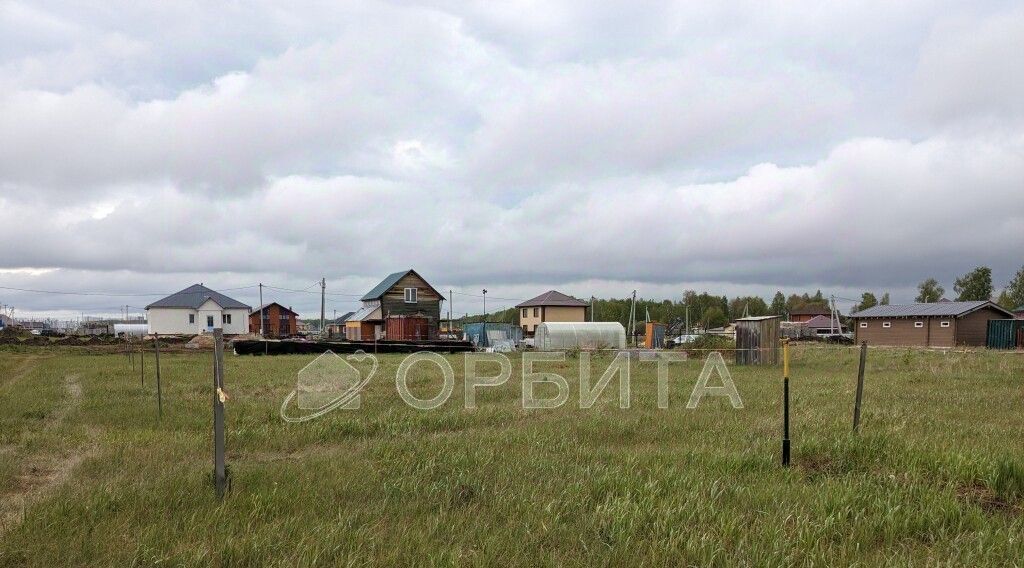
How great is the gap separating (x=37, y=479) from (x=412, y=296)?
51.0m

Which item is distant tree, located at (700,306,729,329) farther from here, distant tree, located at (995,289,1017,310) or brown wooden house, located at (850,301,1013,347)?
brown wooden house, located at (850,301,1013,347)

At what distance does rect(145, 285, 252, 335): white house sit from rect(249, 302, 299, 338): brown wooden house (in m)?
4.41

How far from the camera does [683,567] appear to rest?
15.8 feet

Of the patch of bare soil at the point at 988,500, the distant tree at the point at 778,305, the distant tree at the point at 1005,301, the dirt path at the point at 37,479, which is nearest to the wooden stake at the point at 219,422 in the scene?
the dirt path at the point at 37,479

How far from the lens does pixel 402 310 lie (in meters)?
57.9

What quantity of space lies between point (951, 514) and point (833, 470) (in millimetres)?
1955

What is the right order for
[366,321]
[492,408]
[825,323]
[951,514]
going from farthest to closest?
[825,323], [366,321], [492,408], [951,514]

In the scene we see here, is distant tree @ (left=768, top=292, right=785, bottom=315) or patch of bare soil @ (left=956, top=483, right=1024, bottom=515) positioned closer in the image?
patch of bare soil @ (left=956, top=483, right=1024, bottom=515)

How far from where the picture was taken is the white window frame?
5834 centimetres

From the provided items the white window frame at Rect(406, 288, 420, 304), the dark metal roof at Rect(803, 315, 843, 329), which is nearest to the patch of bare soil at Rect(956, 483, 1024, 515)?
the white window frame at Rect(406, 288, 420, 304)

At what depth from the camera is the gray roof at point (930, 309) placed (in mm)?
49156

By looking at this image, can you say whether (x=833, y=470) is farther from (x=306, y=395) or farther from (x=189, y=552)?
(x=306, y=395)

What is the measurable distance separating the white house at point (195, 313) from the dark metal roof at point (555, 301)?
32.5 metres

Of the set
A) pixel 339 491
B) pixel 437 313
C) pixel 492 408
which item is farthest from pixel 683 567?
pixel 437 313
